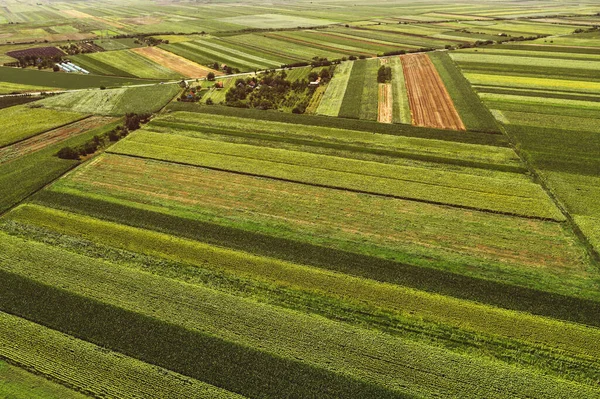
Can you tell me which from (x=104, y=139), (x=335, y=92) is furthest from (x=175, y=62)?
(x=104, y=139)

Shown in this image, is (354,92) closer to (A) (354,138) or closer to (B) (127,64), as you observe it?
(A) (354,138)

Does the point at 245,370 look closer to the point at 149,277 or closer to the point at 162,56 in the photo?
the point at 149,277

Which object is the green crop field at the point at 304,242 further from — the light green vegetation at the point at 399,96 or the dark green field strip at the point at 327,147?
the light green vegetation at the point at 399,96

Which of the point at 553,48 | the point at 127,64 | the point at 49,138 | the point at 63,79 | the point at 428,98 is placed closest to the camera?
the point at 49,138

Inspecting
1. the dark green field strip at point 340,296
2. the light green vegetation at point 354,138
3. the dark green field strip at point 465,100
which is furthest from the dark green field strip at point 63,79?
the dark green field strip at point 465,100

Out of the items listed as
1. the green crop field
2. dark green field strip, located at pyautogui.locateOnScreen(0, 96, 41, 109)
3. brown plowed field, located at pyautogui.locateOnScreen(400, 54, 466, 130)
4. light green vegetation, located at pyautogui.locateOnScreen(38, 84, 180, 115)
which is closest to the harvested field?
light green vegetation, located at pyautogui.locateOnScreen(38, 84, 180, 115)

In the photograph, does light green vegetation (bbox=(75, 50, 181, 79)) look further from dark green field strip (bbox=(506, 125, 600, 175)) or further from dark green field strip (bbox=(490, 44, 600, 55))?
dark green field strip (bbox=(490, 44, 600, 55))
